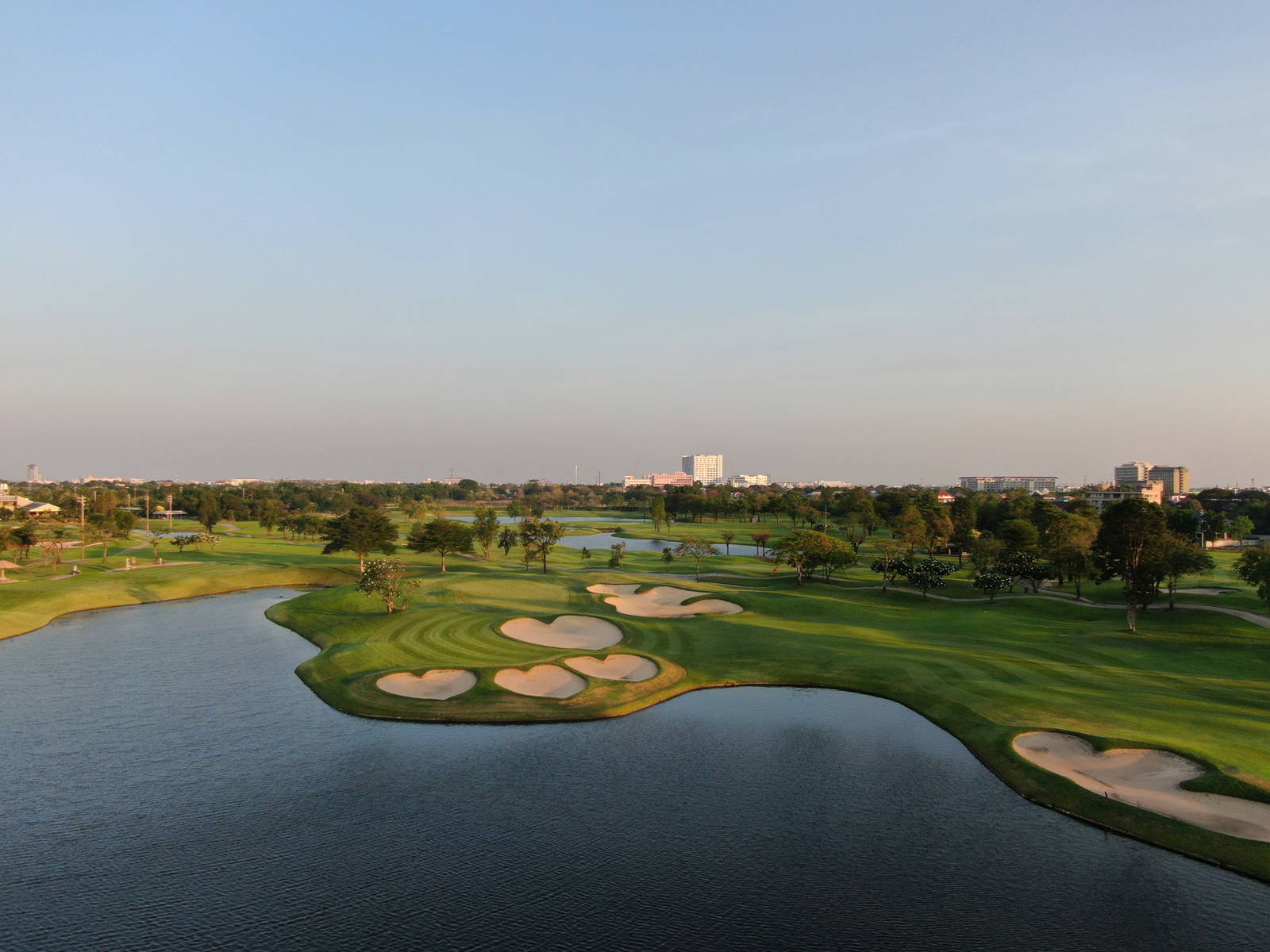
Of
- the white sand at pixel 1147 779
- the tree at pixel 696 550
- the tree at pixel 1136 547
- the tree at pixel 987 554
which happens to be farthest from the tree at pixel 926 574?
the white sand at pixel 1147 779

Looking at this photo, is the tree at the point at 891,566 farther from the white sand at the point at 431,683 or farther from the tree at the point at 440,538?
the tree at the point at 440,538

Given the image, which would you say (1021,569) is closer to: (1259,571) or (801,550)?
(1259,571)

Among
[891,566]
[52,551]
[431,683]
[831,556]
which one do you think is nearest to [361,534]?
[52,551]

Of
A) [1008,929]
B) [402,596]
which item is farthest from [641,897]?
[402,596]

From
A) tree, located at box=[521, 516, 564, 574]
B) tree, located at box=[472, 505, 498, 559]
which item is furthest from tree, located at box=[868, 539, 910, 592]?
tree, located at box=[472, 505, 498, 559]

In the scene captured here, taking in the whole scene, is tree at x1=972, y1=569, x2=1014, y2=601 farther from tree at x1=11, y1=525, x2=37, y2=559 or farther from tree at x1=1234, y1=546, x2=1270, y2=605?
tree at x1=11, y1=525, x2=37, y2=559

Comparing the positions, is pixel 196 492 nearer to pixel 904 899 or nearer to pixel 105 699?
pixel 105 699
